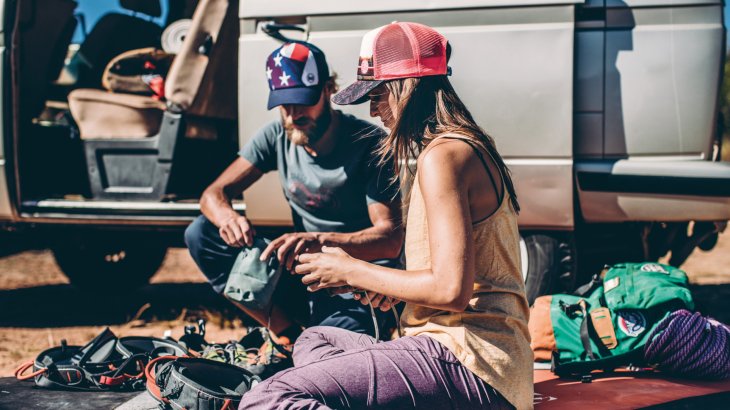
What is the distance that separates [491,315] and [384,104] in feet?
2.12

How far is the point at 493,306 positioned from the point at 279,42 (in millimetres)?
2179

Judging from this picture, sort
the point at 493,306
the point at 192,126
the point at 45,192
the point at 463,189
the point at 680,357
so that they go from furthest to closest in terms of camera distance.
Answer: the point at 45,192
the point at 192,126
the point at 680,357
the point at 493,306
the point at 463,189

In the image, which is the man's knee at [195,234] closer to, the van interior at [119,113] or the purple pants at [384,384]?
the van interior at [119,113]

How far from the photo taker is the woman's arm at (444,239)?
176 cm

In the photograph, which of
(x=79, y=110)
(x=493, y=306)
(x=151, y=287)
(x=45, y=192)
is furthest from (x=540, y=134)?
(x=151, y=287)

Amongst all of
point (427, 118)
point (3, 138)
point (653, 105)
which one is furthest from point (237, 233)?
point (3, 138)

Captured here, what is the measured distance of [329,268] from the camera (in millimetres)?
1959

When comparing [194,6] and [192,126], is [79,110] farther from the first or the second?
[194,6]

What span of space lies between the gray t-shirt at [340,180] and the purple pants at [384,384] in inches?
44.3

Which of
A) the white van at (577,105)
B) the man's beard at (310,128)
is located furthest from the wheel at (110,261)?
the man's beard at (310,128)

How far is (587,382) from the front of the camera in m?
2.69

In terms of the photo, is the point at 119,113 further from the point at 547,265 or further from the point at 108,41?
the point at 547,265

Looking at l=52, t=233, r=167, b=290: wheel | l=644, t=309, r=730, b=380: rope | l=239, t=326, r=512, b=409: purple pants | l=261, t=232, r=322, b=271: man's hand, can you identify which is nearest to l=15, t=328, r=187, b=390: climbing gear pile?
l=261, t=232, r=322, b=271: man's hand

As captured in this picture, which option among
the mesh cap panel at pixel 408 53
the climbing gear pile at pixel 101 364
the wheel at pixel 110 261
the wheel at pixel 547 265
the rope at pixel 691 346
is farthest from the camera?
the wheel at pixel 110 261
